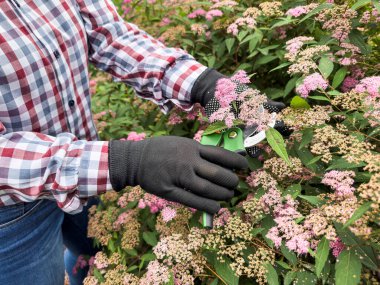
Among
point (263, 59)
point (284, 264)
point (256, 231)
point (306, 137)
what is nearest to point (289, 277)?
point (284, 264)

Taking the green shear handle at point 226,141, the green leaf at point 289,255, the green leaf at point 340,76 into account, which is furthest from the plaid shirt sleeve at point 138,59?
the green leaf at point 289,255

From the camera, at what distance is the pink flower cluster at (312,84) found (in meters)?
1.14

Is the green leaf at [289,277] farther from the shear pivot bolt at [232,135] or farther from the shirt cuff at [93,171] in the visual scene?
the shirt cuff at [93,171]

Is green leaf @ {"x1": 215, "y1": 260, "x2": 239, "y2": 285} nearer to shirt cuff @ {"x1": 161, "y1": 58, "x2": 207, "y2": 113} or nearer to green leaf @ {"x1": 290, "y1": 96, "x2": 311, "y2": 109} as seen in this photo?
green leaf @ {"x1": 290, "y1": 96, "x2": 311, "y2": 109}

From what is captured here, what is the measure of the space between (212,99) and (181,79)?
189mm

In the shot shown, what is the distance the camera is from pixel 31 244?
1459 mm

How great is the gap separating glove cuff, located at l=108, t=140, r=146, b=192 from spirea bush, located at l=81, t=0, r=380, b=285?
0.59 ft

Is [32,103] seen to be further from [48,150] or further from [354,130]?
[354,130]

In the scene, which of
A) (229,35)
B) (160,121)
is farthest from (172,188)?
(229,35)

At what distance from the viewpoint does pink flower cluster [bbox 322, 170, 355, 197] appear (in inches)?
36.2

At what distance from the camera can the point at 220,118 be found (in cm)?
112

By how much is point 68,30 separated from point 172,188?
782 millimetres

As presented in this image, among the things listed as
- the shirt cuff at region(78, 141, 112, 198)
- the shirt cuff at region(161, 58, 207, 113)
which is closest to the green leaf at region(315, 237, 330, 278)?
the shirt cuff at region(78, 141, 112, 198)

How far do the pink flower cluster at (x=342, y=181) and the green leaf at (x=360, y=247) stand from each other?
0.09 metres
